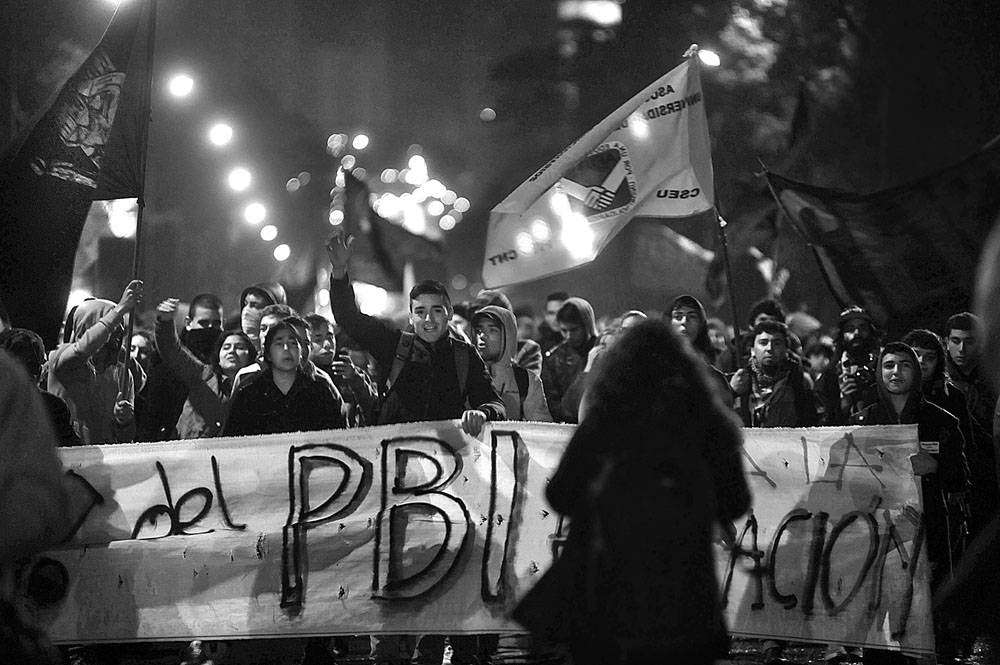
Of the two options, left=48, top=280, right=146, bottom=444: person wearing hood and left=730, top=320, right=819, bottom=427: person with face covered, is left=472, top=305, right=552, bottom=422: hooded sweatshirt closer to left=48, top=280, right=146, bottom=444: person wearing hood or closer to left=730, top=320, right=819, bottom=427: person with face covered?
left=730, top=320, right=819, bottom=427: person with face covered

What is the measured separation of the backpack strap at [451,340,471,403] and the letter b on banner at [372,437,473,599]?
0.52m

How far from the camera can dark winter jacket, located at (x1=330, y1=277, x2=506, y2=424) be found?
6.09 meters

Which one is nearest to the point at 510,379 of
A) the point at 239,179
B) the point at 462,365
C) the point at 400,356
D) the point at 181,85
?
the point at 462,365

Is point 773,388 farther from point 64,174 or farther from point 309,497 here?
point 64,174

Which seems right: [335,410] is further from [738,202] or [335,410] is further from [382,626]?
[738,202]

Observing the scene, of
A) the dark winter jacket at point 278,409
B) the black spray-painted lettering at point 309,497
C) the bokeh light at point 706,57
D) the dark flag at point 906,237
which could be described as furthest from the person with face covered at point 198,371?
the dark flag at point 906,237

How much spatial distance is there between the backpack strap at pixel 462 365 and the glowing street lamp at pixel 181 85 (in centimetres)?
1658

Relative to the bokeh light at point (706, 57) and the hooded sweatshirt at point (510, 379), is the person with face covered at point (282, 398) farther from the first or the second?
the bokeh light at point (706, 57)

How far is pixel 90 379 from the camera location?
6984mm

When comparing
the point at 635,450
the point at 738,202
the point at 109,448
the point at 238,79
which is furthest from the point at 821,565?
the point at 238,79

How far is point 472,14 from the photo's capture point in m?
32.7

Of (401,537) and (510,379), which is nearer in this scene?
(401,537)

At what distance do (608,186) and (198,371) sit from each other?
2.75 m

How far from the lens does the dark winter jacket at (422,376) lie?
6094 millimetres
